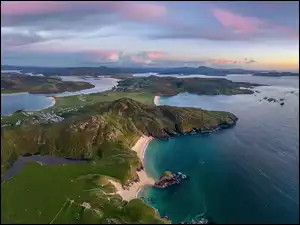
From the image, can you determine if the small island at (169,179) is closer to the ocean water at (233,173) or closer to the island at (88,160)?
the ocean water at (233,173)

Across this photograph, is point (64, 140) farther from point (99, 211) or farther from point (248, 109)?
point (248, 109)

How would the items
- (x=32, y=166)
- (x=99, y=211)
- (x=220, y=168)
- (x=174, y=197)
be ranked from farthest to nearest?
(x=220, y=168) → (x=32, y=166) → (x=174, y=197) → (x=99, y=211)

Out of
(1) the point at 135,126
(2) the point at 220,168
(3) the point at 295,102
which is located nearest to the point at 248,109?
(3) the point at 295,102

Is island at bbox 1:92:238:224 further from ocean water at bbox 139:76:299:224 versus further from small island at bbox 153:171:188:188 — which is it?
ocean water at bbox 139:76:299:224

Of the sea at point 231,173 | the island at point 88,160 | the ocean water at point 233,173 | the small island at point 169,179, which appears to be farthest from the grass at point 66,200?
the small island at point 169,179

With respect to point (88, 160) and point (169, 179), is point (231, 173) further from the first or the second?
point (88, 160)

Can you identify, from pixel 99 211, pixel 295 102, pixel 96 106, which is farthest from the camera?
pixel 295 102

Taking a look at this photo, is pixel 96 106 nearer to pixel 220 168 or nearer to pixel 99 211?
pixel 220 168

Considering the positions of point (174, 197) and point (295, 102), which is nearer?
point (174, 197)
